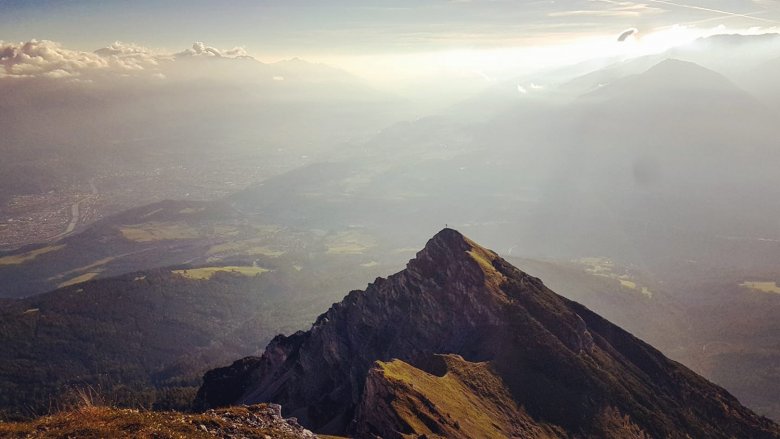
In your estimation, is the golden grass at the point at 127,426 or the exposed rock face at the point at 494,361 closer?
the golden grass at the point at 127,426

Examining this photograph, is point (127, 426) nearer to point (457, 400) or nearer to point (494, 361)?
point (457, 400)

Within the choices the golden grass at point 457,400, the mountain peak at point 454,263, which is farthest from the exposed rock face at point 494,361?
the golden grass at point 457,400

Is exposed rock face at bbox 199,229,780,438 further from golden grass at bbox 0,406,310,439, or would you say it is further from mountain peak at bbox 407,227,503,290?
golden grass at bbox 0,406,310,439

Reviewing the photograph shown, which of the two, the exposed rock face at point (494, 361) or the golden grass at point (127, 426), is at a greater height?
the golden grass at point (127, 426)

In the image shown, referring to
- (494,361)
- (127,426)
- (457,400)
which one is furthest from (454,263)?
(127,426)

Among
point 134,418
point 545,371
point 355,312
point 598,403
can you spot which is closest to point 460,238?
point 355,312

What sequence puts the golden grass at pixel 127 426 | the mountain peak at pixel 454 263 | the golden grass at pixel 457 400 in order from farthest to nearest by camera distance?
the mountain peak at pixel 454 263 < the golden grass at pixel 457 400 < the golden grass at pixel 127 426

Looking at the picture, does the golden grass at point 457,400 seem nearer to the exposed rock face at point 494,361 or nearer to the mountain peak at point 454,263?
the exposed rock face at point 494,361

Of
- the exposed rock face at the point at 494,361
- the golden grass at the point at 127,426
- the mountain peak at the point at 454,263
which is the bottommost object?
the exposed rock face at the point at 494,361

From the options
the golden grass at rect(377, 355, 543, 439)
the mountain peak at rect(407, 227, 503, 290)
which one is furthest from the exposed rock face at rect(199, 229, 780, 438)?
the golden grass at rect(377, 355, 543, 439)
